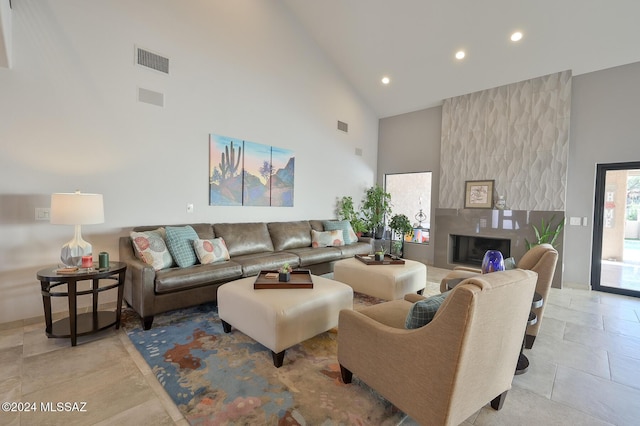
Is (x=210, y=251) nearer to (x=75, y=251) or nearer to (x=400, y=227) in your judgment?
(x=75, y=251)

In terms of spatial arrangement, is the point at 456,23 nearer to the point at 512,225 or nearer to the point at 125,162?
the point at 512,225

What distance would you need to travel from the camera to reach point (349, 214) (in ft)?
20.6

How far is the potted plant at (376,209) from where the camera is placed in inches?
258

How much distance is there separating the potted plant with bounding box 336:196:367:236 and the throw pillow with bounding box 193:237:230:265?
3.08 m

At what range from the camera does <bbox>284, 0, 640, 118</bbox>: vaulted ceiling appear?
371 cm

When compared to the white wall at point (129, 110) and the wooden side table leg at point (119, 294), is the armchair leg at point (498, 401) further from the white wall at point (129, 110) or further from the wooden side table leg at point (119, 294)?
the white wall at point (129, 110)

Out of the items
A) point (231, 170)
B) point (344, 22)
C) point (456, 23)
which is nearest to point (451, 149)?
point (456, 23)

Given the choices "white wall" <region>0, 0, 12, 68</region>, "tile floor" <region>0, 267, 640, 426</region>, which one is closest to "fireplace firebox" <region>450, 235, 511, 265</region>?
"tile floor" <region>0, 267, 640, 426</region>

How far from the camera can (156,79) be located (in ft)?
11.6

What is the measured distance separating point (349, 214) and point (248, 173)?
2602 mm

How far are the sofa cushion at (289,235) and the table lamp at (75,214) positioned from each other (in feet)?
8.00

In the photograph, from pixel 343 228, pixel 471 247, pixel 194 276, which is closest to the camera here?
pixel 194 276

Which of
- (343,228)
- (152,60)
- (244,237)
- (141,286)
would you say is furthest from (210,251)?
(343,228)

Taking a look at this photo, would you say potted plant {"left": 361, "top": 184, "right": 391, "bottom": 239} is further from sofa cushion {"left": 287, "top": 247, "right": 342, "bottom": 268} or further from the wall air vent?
the wall air vent
